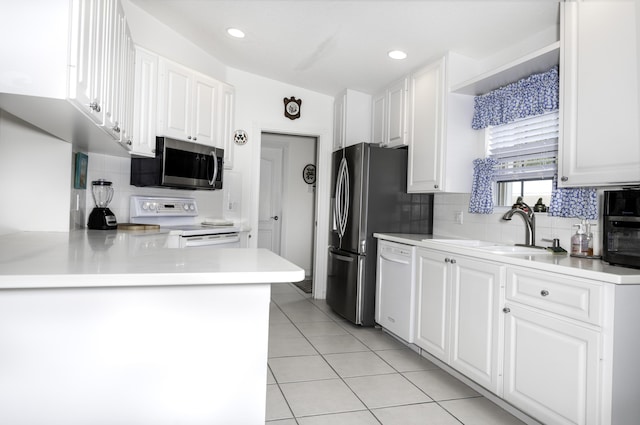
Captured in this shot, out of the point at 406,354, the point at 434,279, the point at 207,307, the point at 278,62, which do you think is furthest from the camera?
the point at 278,62

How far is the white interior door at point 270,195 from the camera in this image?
21.9 ft

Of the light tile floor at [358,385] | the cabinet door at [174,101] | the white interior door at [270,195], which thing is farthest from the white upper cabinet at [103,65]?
the white interior door at [270,195]

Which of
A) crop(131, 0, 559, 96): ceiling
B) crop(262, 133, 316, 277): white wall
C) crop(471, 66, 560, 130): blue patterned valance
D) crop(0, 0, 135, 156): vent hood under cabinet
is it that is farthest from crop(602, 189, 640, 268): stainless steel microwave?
crop(262, 133, 316, 277): white wall

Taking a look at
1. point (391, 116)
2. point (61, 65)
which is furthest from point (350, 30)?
point (61, 65)

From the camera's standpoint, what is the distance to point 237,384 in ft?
4.63

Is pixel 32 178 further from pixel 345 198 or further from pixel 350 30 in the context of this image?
pixel 345 198

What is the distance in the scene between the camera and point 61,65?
1.46 metres

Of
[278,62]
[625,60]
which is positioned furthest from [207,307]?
[278,62]

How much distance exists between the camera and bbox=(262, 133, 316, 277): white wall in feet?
21.8

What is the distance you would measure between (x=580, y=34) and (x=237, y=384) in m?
2.36

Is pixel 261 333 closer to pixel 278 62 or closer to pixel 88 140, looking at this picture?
pixel 88 140

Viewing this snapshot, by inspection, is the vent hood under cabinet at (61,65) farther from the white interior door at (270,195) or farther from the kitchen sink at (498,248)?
the white interior door at (270,195)

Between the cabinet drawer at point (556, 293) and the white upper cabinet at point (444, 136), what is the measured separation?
126 centimetres

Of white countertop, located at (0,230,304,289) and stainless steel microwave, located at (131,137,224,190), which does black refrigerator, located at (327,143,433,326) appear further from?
white countertop, located at (0,230,304,289)
